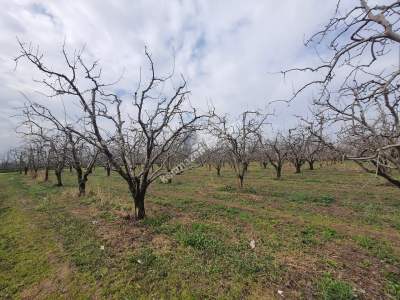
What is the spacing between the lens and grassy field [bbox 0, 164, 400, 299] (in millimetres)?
3928

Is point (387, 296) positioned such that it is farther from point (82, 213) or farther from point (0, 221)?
point (0, 221)

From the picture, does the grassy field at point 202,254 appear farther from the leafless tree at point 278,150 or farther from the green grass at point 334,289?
the leafless tree at point 278,150

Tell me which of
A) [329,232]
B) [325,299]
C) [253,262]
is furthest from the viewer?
[329,232]

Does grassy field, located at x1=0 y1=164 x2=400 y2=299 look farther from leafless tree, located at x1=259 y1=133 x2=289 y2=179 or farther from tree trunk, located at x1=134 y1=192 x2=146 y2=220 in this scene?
leafless tree, located at x1=259 y1=133 x2=289 y2=179

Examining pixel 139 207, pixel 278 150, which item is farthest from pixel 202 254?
pixel 278 150

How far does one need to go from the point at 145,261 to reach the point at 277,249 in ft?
9.75

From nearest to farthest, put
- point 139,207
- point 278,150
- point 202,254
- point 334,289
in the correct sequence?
point 334,289 → point 202,254 → point 139,207 → point 278,150

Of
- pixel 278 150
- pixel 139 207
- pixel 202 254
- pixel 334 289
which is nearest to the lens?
pixel 334 289

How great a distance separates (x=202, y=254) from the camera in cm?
510

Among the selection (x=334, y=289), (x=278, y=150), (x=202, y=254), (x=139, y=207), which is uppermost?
(x=278, y=150)

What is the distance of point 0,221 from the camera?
848 cm

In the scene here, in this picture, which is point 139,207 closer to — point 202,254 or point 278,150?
point 202,254

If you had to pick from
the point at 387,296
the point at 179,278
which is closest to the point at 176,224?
the point at 179,278

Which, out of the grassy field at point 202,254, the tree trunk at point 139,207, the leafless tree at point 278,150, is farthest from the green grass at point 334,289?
the leafless tree at point 278,150
